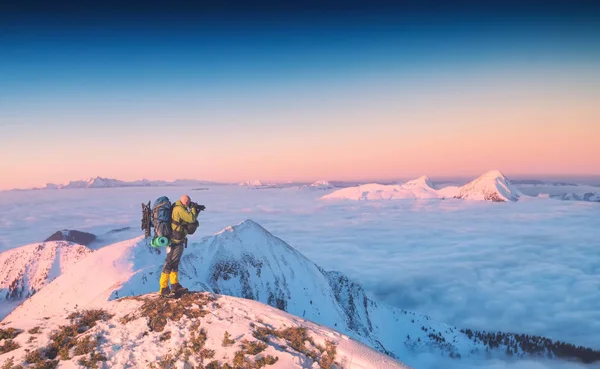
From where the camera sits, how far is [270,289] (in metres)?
88.4

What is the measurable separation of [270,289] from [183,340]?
80.6 metres

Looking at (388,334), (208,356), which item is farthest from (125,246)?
(388,334)

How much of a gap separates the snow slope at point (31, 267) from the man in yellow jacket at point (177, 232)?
138938 mm

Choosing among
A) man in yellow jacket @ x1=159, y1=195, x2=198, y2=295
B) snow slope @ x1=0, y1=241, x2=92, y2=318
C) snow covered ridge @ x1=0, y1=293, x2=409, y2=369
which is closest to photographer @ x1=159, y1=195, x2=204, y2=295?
man in yellow jacket @ x1=159, y1=195, x2=198, y2=295

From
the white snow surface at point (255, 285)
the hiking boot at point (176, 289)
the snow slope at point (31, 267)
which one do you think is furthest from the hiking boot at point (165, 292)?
the snow slope at point (31, 267)

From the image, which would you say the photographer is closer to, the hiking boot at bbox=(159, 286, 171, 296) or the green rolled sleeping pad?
the hiking boot at bbox=(159, 286, 171, 296)

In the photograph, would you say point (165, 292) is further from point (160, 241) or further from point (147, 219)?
point (147, 219)

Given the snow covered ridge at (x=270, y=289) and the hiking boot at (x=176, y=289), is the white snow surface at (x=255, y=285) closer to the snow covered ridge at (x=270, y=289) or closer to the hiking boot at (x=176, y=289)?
the snow covered ridge at (x=270, y=289)

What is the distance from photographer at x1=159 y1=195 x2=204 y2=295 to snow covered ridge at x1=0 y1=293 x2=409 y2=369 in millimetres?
1579

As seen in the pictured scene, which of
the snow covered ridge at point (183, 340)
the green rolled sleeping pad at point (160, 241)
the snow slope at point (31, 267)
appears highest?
the green rolled sleeping pad at point (160, 241)

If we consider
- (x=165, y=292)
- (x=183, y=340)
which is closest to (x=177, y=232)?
(x=165, y=292)

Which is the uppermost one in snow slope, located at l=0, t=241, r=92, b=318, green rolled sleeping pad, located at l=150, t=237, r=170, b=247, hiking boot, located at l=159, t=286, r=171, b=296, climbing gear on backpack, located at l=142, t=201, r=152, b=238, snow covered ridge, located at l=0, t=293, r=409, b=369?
climbing gear on backpack, located at l=142, t=201, r=152, b=238

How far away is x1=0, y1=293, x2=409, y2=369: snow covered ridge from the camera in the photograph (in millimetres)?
10211

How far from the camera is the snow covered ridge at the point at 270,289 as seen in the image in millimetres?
57594
